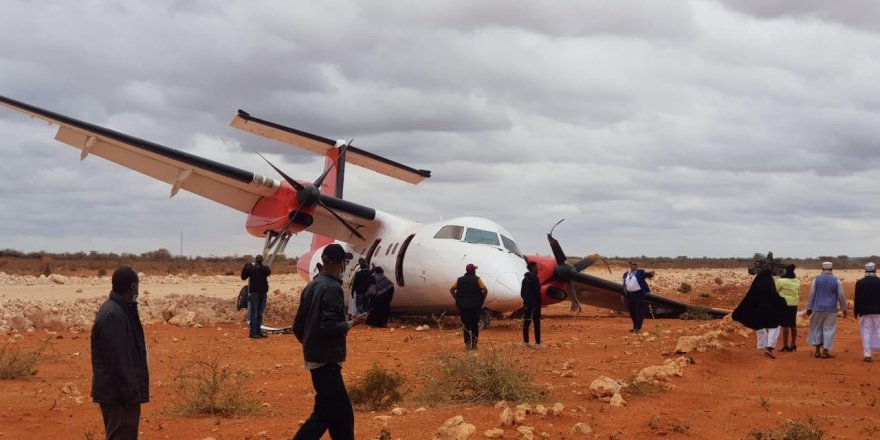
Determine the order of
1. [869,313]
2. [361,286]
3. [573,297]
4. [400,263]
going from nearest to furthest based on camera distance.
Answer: [869,313]
[361,286]
[400,263]
[573,297]

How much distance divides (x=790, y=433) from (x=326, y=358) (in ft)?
14.1

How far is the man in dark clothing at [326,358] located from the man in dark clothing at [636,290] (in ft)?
40.0

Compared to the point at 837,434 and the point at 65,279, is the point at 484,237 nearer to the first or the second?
the point at 837,434

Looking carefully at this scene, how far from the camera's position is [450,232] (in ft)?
65.2

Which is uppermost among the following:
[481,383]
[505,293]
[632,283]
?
[632,283]

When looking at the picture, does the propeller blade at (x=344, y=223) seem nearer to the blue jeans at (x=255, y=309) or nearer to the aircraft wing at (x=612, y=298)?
the blue jeans at (x=255, y=309)

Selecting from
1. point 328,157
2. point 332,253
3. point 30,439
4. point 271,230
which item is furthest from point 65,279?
point 332,253

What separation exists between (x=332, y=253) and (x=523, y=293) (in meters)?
8.41

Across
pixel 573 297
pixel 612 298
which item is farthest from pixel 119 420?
pixel 612 298

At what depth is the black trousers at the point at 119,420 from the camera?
6.10 m

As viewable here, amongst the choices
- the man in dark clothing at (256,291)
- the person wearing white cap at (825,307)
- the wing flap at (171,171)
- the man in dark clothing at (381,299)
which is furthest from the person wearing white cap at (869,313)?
the wing flap at (171,171)

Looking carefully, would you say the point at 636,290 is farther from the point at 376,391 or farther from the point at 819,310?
the point at 376,391

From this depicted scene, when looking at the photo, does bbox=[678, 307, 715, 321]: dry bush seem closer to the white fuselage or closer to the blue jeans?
the white fuselage

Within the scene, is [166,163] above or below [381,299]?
above
